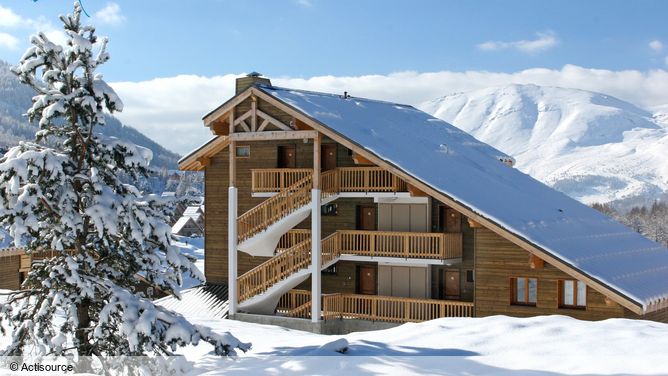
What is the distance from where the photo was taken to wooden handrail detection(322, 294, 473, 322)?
3161 cm

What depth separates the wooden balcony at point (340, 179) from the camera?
33.2 metres

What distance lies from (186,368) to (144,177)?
4.62 m

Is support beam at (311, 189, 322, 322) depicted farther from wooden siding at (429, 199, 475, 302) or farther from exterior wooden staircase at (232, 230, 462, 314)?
wooden siding at (429, 199, 475, 302)

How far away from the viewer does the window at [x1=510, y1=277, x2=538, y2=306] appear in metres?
29.7

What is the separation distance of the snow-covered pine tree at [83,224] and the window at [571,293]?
516 inches

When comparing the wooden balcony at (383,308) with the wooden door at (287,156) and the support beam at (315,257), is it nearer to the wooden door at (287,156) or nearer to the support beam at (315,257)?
the support beam at (315,257)

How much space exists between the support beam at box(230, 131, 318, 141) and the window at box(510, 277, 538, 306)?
8.88 metres

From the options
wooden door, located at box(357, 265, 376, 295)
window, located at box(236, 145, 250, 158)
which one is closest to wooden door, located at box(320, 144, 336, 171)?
window, located at box(236, 145, 250, 158)

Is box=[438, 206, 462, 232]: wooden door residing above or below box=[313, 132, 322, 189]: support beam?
below

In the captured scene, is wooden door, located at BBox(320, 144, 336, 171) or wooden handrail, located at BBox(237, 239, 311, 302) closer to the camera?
wooden handrail, located at BBox(237, 239, 311, 302)

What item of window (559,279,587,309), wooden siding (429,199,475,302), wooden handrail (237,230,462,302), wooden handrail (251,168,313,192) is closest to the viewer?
window (559,279,587,309)

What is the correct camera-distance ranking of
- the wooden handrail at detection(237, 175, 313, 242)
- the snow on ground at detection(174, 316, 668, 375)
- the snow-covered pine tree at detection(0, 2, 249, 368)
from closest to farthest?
1. the snow on ground at detection(174, 316, 668, 375)
2. the snow-covered pine tree at detection(0, 2, 249, 368)
3. the wooden handrail at detection(237, 175, 313, 242)

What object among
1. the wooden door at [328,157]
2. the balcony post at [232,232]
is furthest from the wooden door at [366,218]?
the balcony post at [232,232]

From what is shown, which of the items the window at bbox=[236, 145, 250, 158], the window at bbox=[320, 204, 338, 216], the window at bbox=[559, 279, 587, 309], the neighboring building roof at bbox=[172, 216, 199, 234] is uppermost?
the window at bbox=[236, 145, 250, 158]
